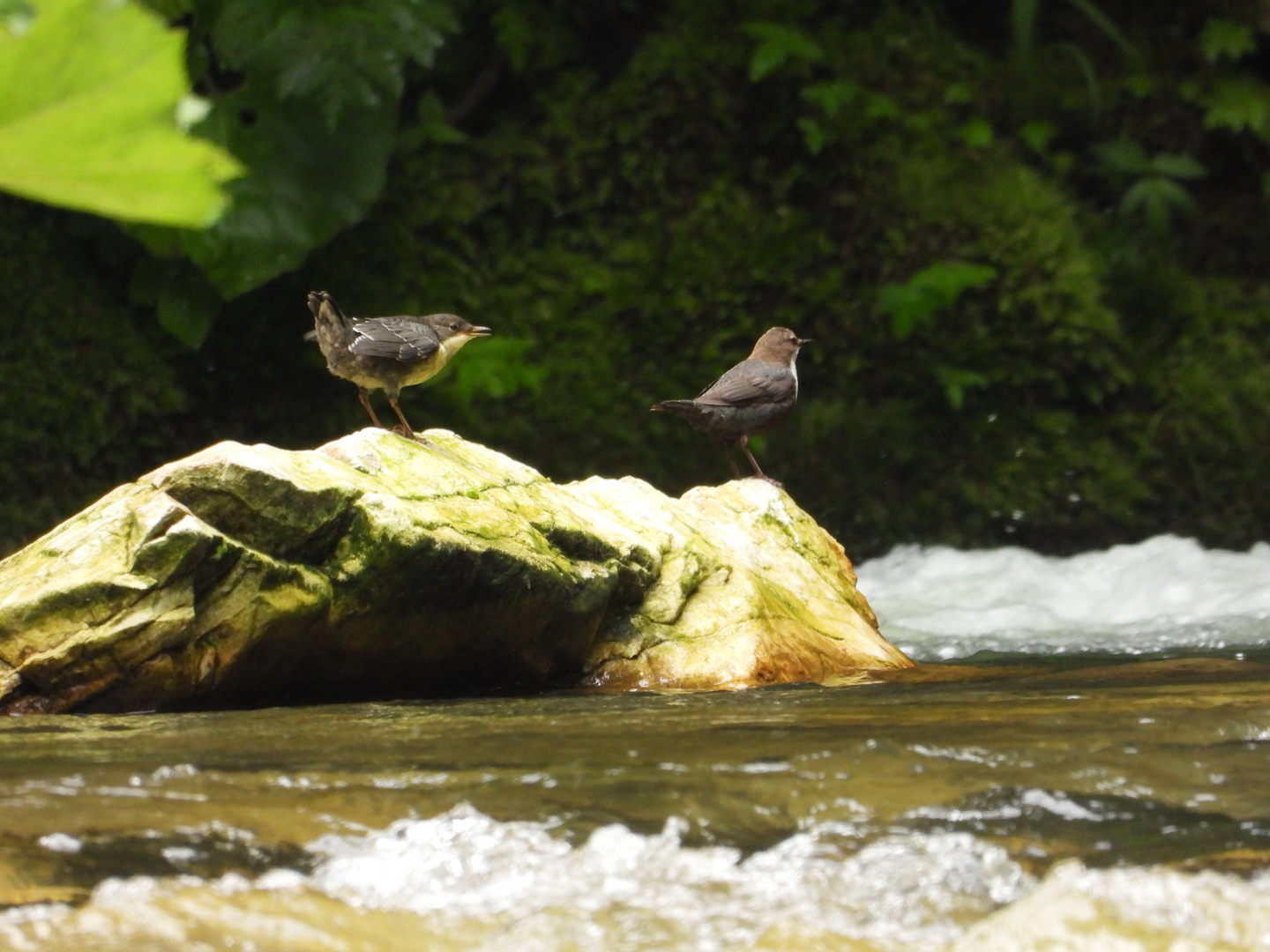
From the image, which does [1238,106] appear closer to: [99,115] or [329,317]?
[329,317]

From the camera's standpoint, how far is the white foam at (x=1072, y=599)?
5.55m

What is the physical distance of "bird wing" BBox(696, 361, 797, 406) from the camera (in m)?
6.12

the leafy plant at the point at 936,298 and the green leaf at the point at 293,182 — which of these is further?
the leafy plant at the point at 936,298

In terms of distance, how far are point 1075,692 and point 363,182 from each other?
4.97 metres

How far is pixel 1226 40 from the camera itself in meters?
8.29

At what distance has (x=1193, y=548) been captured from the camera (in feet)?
23.9

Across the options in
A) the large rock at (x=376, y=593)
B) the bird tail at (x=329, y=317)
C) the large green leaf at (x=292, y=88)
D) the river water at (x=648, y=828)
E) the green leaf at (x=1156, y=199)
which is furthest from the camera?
the green leaf at (x=1156, y=199)

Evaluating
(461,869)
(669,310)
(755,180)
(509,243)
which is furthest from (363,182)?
(461,869)

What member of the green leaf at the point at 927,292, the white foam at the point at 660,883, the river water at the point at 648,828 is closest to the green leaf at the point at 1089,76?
the green leaf at the point at 927,292

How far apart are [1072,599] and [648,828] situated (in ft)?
17.0

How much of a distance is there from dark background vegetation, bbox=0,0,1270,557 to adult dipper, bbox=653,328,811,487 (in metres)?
1.24

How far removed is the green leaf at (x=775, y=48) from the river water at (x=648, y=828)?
537 centimetres

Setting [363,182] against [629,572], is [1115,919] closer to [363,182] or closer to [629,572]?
[629,572]

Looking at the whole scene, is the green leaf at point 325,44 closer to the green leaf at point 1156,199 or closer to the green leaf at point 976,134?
the green leaf at point 976,134
